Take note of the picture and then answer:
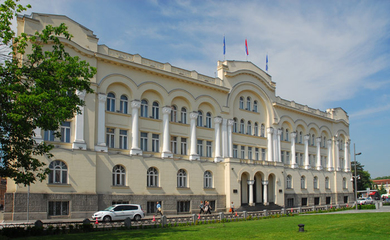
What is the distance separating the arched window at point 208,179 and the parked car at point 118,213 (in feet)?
38.0

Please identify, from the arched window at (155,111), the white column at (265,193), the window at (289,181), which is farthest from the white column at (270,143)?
the arched window at (155,111)

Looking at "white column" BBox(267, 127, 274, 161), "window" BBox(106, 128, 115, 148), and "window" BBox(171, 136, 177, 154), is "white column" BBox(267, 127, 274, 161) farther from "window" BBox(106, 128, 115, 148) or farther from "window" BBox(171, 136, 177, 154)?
"window" BBox(106, 128, 115, 148)

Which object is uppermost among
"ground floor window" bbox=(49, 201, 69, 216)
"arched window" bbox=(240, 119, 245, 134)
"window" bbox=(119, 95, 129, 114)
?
"window" bbox=(119, 95, 129, 114)

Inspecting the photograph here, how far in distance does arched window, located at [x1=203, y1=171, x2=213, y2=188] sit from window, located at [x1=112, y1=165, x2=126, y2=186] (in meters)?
10.1

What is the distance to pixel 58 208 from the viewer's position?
1189 inches

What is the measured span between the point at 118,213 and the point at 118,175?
5345mm

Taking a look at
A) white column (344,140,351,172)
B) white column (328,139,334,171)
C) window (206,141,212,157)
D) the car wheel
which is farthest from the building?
white column (344,140,351,172)

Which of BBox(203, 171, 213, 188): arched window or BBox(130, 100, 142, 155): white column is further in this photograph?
BBox(203, 171, 213, 188): arched window

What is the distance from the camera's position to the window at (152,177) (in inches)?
1442

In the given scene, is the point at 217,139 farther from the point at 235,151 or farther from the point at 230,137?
the point at 235,151

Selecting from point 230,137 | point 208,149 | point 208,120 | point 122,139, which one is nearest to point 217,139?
point 208,149

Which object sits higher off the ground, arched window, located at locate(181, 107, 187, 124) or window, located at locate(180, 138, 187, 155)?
arched window, located at locate(181, 107, 187, 124)

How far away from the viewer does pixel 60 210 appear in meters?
→ 30.2

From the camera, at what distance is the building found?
31.1 metres
